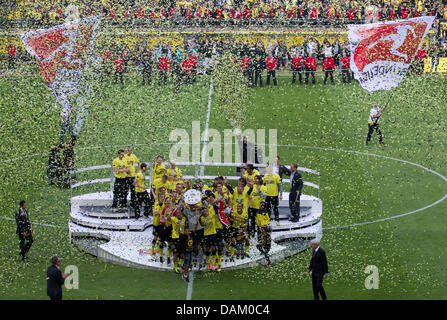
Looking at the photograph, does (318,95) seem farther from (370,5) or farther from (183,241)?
(183,241)

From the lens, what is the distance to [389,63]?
88.0 feet

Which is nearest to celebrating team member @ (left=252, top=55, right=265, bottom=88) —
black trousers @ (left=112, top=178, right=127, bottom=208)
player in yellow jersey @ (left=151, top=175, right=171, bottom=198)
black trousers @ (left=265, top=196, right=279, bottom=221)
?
black trousers @ (left=112, top=178, right=127, bottom=208)

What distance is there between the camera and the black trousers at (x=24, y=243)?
59.5 feet

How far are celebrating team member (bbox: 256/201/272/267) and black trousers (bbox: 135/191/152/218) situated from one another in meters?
3.18

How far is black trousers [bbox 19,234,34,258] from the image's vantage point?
1812cm

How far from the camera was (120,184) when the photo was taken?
2059 centimetres

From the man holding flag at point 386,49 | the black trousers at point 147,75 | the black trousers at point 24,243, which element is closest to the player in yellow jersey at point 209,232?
the black trousers at point 24,243

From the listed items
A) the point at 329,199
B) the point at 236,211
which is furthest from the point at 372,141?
the point at 236,211

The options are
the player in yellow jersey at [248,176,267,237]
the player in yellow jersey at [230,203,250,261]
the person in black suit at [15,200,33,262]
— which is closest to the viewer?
the player in yellow jersey at [230,203,250,261]

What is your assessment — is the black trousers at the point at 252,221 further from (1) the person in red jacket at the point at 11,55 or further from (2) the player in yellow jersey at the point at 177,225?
(1) the person in red jacket at the point at 11,55

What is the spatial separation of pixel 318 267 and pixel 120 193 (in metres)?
6.71

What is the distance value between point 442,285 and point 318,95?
21.2 meters

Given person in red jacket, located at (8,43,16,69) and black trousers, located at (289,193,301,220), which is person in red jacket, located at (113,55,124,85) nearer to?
person in red jacket, located at (8,43,16,69)

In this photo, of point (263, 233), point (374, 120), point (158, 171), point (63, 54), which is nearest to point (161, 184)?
point (158, 171)
